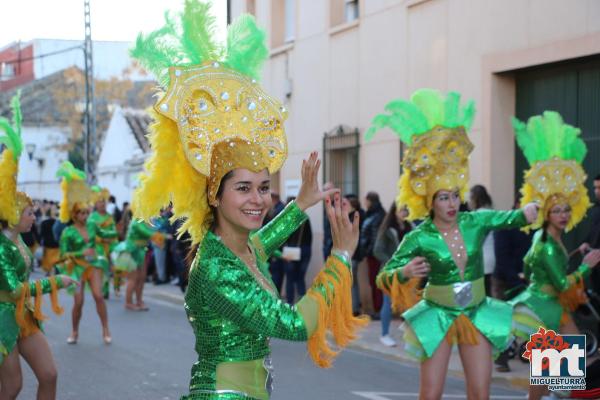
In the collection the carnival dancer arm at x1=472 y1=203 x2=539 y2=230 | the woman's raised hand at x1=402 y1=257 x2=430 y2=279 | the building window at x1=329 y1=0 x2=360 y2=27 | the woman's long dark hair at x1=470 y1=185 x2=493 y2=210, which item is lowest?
the woman's raised hand at x1=402 y1=257 x2=430 y2=279

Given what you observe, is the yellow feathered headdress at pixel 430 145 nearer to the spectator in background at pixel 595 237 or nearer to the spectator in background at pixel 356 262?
the spectator in background at pixel 595 237

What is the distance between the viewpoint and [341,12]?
15672mm

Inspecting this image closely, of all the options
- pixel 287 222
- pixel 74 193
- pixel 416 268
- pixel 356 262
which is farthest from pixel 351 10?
pixel 287 222

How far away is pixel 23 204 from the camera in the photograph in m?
6.54

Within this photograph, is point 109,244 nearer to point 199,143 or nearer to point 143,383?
point 143,383

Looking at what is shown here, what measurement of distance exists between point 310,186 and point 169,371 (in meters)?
5.23

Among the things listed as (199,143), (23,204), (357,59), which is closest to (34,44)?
(357,59)

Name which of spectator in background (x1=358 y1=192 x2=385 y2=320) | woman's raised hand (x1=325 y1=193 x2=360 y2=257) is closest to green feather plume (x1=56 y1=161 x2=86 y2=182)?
spectator in background (x1=358 y1=192 x2=385 y2=320)

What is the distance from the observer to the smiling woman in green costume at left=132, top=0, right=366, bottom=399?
10.9 feet

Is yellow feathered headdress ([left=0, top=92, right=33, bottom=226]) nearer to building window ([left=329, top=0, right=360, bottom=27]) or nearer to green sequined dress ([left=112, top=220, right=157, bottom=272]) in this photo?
green sequined dress ([left=112, top=220, right=157, bottom=272])

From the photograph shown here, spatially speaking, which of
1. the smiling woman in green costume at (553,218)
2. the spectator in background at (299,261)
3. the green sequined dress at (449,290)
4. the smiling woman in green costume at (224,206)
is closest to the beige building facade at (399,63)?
the spectator in background at (299,261)

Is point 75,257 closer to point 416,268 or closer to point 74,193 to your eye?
point 74,193

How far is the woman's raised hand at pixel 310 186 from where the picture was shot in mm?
3830

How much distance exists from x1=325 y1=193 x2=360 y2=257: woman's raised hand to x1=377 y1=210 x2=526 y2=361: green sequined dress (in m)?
2.51
